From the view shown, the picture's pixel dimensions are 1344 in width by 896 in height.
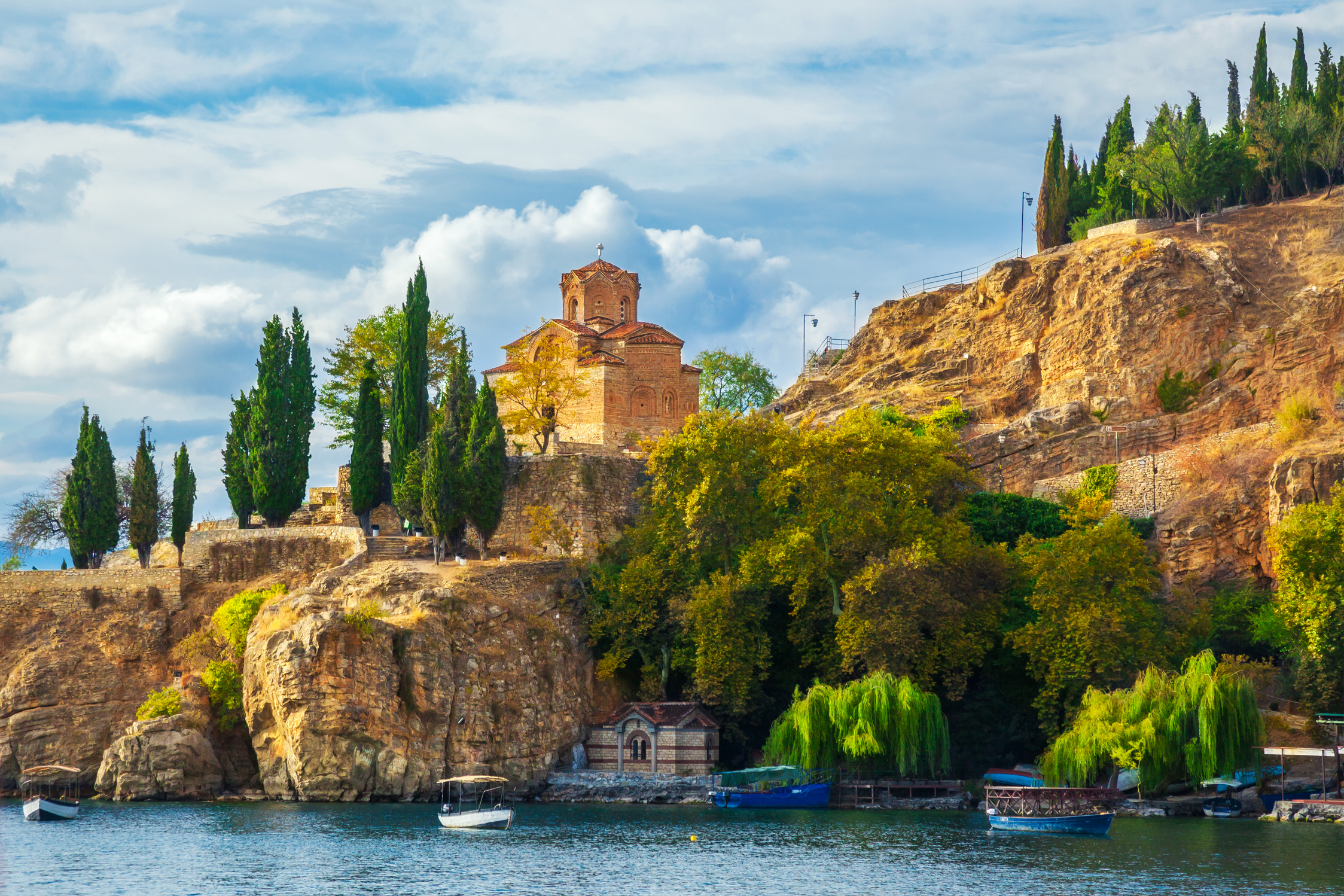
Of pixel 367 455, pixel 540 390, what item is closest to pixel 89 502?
pixel 367 455

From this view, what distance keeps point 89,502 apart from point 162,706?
37.5 feet

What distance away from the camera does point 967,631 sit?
2078 inches

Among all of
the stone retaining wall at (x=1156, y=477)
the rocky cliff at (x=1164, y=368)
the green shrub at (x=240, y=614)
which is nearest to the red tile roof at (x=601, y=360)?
the rocky cliff at (x=1164, y=368)

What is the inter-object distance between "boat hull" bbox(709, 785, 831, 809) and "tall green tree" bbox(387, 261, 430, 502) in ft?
64.3

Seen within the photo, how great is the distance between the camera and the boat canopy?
164ft

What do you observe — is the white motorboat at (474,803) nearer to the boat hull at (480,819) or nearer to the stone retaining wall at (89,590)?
the boat hull at (480,819)

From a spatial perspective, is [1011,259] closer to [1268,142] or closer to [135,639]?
[1268,142]

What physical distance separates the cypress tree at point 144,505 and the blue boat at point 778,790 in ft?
86.4

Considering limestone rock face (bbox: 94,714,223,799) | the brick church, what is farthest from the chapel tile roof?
limestone rock face (bbox: 94,714,223,799)

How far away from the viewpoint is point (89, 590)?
194ft

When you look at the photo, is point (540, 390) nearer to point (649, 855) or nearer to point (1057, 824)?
point (649, 855)

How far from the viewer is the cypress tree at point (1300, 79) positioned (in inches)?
2994

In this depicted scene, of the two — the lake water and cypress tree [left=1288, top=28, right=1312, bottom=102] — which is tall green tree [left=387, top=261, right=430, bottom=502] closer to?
the lake water

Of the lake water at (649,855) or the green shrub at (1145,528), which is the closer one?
the lake water at (649,855)
